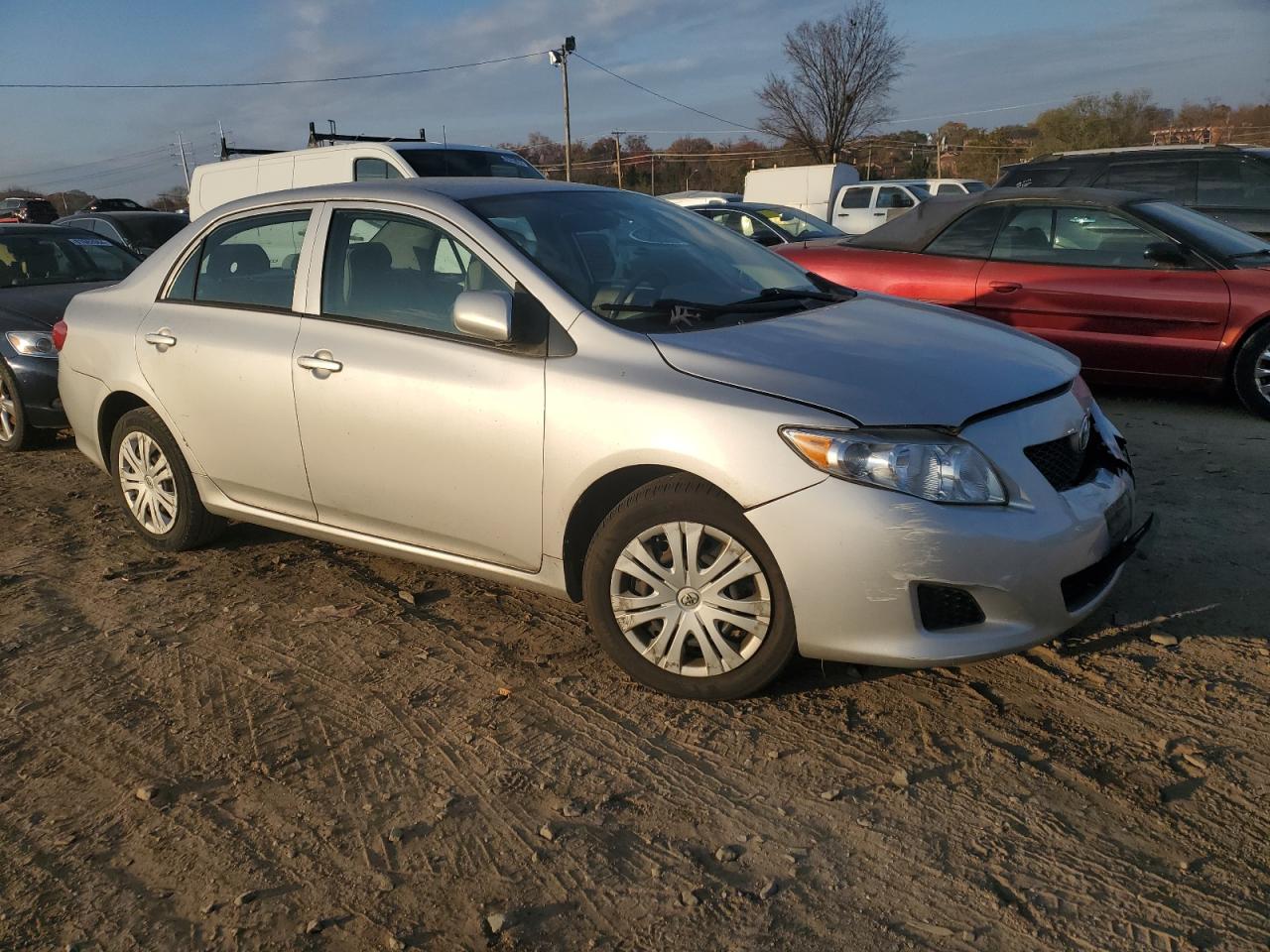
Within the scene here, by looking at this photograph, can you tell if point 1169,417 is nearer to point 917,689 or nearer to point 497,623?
point 917,689

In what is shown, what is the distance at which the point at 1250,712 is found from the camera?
3129 mm

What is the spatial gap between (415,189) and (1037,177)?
25.7 ft

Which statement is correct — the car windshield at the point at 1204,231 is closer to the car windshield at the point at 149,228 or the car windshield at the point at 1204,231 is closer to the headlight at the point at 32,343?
the headlight at the point at 32,343

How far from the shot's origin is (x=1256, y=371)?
21.3 ft

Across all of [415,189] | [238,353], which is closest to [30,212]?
[238,353]

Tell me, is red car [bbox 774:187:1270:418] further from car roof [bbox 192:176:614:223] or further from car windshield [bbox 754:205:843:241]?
car windshield [bbox 754:205:843:241]

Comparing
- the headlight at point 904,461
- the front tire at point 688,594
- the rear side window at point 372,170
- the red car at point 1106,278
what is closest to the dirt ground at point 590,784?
the front tire at point 688,594

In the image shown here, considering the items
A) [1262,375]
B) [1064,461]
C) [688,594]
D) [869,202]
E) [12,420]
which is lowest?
[12,420]

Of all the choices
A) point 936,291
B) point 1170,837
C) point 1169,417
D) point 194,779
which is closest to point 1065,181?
point 936,291

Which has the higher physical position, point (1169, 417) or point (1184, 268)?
point (1184, 268)

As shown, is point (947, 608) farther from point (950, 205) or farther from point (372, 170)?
point (372, 170)

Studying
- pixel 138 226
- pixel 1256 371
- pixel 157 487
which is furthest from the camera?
pixel 138 226

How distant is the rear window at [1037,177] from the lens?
9852 millimetres

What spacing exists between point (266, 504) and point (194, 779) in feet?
5.22
